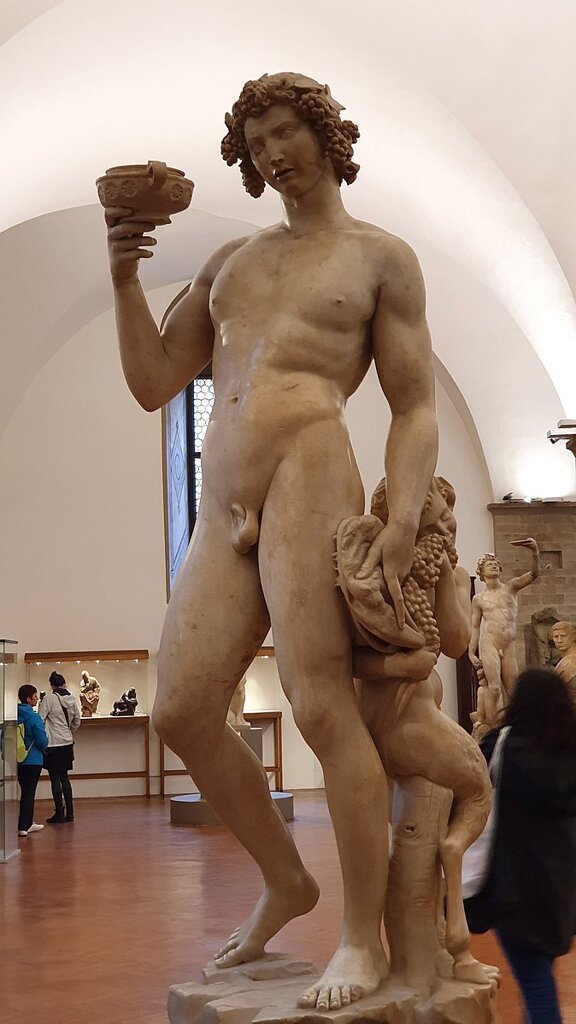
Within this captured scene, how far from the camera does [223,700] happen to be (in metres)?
3.14

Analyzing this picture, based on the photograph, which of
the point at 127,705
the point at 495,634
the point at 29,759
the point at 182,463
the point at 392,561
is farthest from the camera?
the point at 182,463

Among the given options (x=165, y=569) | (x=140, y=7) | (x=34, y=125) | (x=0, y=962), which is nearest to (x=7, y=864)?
(x=0, y=962)

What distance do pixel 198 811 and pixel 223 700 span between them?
30.5 feet

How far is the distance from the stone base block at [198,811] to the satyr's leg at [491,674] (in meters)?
A: 3.07

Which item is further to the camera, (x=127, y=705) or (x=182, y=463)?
(x=182, y=463)

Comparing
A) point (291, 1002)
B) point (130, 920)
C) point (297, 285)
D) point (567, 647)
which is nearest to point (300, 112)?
point (297, 285)

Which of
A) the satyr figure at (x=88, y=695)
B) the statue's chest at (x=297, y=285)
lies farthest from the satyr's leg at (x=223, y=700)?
the satyr figure at (x=88, y=695)

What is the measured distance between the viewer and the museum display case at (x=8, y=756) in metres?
9.41

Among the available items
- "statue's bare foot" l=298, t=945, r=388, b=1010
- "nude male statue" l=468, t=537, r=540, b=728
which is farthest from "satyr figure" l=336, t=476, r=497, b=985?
"nude male statue" l=468, t=537, r=540, b=728

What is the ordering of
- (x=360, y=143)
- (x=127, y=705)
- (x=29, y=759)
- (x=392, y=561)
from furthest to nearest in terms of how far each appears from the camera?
(x=127, y=705)
(x=360, y=143)
(x=29, y=759)
(x=392, y=561)

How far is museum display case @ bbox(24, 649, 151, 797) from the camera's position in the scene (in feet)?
54.0

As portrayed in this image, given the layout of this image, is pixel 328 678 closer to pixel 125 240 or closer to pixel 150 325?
pixel 150 325

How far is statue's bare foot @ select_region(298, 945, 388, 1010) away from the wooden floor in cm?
132

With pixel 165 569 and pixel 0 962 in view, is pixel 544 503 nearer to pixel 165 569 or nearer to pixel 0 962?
pixel 165 569
